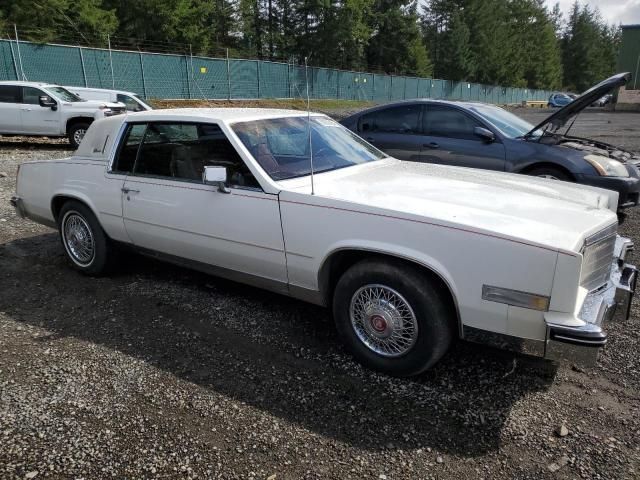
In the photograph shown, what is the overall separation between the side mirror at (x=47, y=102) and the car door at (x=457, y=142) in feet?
33.1

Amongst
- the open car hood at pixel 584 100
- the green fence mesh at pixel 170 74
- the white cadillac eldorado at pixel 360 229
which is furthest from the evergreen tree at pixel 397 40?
the white cadillac eldorado at pixel 360 229

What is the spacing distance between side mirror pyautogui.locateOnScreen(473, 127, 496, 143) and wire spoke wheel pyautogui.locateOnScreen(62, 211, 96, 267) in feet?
16.2

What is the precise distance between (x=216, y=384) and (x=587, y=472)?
2063mm

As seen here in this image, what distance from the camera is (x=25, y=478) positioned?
2324mm

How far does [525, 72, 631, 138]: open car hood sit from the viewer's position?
5.61m

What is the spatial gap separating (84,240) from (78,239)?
8 centimetres

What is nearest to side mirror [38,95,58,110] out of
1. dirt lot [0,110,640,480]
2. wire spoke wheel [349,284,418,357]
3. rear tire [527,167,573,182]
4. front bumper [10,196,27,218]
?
front bumper [10,196,27,218]

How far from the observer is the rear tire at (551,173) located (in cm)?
620

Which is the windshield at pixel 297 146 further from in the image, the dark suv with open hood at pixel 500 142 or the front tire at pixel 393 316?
Answer: the dark suv with open hood at pixel 500 142

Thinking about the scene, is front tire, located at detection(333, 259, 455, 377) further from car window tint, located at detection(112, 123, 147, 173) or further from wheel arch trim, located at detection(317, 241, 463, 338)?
car window tint, located at detection(112, 123, 147, 173)

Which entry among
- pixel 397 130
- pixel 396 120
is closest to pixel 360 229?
pixel 397 130

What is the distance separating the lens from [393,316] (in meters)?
2.98

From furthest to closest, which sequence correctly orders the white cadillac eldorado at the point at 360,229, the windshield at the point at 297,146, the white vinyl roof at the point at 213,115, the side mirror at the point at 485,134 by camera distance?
the side mirror at the point at 485,134 < the white vinyl roof at the point at 213,115 < the windshield at the point at 297,146 < the white cadillac eldorado at the point at 360,229

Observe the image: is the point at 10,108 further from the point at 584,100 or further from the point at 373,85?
the point at 373,85
